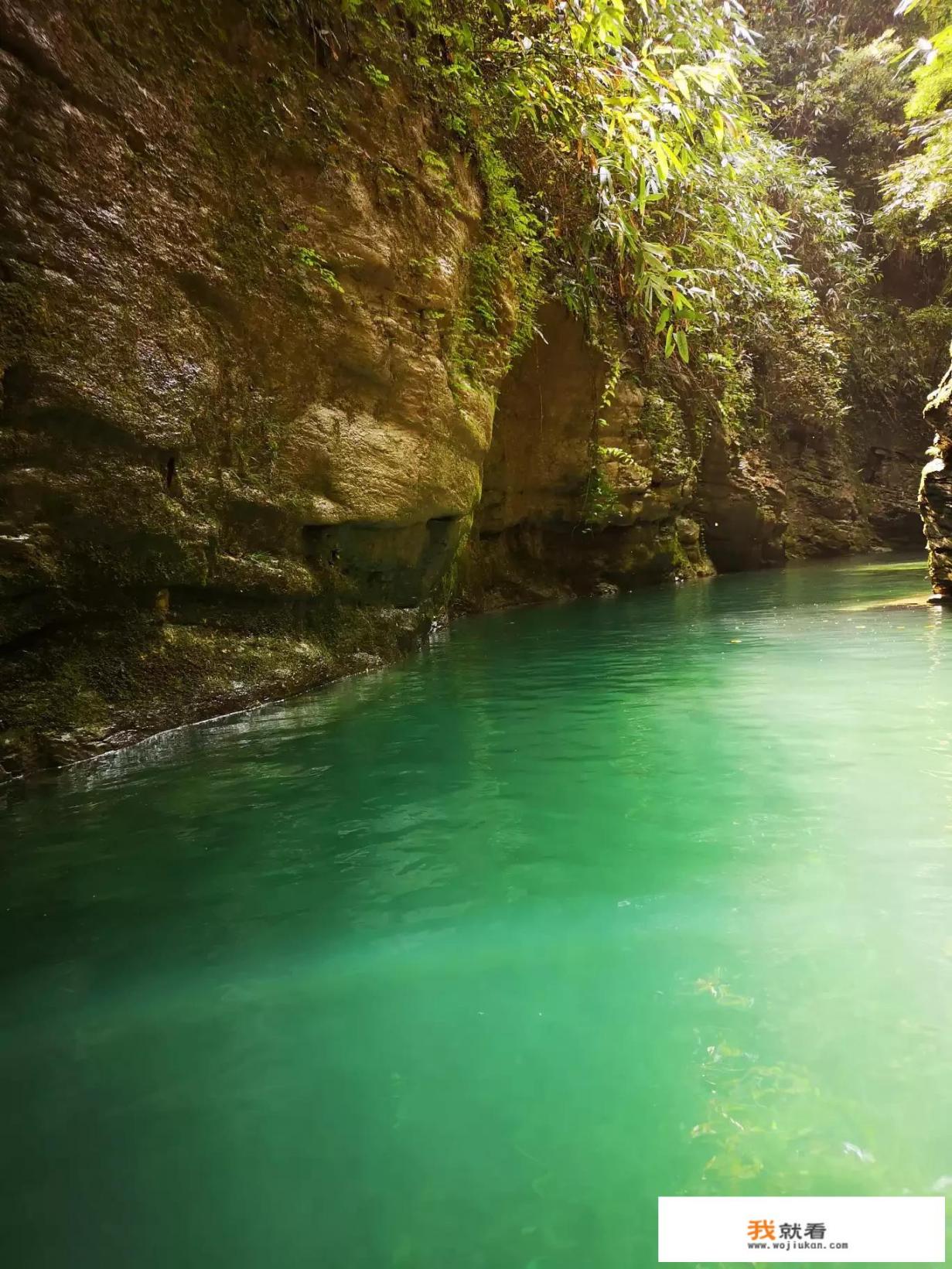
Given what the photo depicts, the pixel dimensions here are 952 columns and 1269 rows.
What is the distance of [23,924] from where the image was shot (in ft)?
6.89

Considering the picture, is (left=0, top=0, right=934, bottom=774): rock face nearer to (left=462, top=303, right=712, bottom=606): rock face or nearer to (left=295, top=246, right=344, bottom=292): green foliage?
(left=295, top=246, right=344, bottom=292): green foliage

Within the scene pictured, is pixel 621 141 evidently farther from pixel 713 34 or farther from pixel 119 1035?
pixel 119 1035

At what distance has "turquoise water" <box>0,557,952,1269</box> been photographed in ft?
3.82

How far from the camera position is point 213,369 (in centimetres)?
452

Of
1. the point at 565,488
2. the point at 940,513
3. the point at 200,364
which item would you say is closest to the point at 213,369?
Answer: the point at 200,364

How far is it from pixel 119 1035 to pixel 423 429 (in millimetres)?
5255

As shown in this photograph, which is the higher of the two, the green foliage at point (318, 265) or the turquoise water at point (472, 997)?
the green foliage at point (318, 265)

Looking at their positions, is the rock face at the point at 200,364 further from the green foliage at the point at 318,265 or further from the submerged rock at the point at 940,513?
the submerged rock at the point at 940,513
